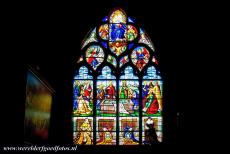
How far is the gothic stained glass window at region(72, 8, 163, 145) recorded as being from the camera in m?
11.5

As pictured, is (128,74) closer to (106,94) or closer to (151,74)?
(151,74)

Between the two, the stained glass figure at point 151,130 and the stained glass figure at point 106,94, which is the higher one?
the stained glass figure at point 106,94

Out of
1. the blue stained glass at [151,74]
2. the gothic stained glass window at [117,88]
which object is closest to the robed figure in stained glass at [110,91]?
the gothic stained glass window at [117,88]

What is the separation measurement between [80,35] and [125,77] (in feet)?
4.61

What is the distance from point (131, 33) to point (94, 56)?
105cm

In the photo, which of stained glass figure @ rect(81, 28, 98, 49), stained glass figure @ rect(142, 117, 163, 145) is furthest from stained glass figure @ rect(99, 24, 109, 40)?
stained glass figure @ rect(142, 117, 163, 145)

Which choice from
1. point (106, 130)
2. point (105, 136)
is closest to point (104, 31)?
point (106, 130)

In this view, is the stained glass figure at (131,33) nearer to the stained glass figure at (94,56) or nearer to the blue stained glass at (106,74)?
the stained glass figure at (94,56)

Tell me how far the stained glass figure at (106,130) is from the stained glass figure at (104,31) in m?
1.96

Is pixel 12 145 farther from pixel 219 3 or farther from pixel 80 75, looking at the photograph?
pixel 219 3

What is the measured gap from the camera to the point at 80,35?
470 inches

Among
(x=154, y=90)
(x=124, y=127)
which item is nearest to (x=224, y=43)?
(x=154, y=90)

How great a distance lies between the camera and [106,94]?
11711 millimetres

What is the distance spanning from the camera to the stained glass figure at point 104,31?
1220 centimetres
